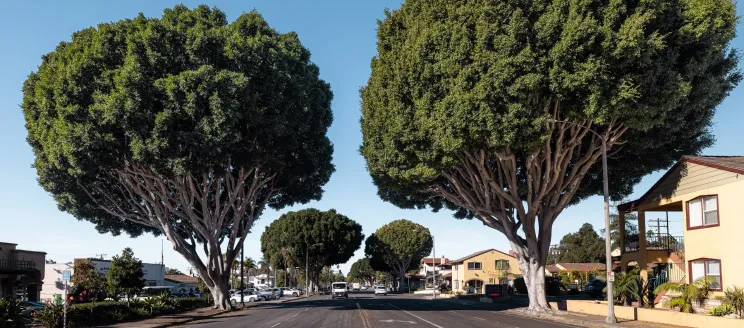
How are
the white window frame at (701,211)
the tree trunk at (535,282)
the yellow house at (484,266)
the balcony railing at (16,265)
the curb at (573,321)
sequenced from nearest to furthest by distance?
the curb at (573,321), the white window frame at (701,211), the tree trunk at (535,282), the balcony railing at (16,265), the yellow house at (484,266)

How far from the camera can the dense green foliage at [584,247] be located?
105312mm

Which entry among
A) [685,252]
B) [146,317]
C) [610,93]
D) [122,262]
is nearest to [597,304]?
[685,252]

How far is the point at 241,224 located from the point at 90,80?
17597 millimetres

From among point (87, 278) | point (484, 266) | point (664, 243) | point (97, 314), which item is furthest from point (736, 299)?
point (484, 266)

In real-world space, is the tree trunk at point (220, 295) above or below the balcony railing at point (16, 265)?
below

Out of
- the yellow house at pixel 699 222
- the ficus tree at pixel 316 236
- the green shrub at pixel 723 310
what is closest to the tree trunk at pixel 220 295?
the yellow house at pixel 699 222

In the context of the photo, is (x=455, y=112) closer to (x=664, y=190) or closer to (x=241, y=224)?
(x=664, y=190)

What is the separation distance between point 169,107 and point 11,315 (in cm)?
1249

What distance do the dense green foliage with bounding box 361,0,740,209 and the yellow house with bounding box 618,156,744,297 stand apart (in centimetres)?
242

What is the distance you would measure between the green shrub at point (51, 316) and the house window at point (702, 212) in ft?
94.9

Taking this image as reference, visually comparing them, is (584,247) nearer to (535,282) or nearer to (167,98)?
(535,282)

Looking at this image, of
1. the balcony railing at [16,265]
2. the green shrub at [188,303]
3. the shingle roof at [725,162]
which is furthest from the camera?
the balcony railing at [16,265]

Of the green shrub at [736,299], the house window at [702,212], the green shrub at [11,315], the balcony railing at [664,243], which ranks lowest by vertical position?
the green shrub at [11,315]

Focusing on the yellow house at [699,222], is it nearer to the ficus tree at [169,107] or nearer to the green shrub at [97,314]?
the ficus tree at [169,107]
